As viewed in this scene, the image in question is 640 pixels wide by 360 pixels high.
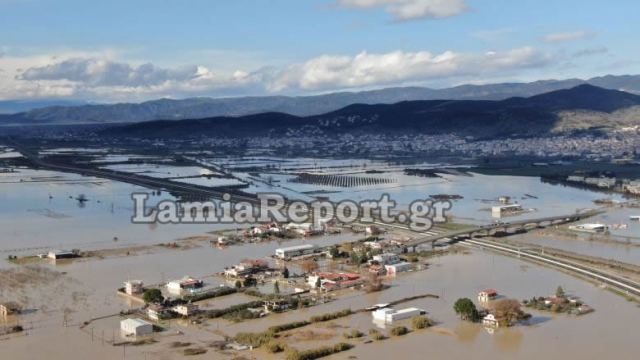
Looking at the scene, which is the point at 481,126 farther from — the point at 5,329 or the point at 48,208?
the point at 5,329

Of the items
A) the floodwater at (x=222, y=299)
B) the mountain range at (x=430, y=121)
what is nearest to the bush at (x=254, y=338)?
the floodwater at (x=222, y=299)

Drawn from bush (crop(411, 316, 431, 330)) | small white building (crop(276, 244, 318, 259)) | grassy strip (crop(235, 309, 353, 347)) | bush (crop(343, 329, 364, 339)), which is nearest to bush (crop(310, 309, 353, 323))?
grassy strip (crop(235, 309, 353, 347))

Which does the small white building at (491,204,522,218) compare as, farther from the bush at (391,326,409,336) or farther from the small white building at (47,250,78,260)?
the bush at (391,326,409,336)

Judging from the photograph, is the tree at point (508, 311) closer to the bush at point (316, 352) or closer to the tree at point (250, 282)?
the bush at point (316, 352)

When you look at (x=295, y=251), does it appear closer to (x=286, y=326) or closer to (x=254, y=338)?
(x=286, y=326)

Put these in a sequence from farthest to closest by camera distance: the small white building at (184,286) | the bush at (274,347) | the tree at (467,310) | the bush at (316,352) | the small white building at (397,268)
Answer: the small white building at (397,268) < the small white building at (184,286) < the tree at (467,310) < the bush at (274,347) < the bush at (316,352)

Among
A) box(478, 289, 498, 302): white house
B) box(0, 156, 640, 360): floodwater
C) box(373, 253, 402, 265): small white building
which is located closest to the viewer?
box(0, 156, 640, 360): floodwater
